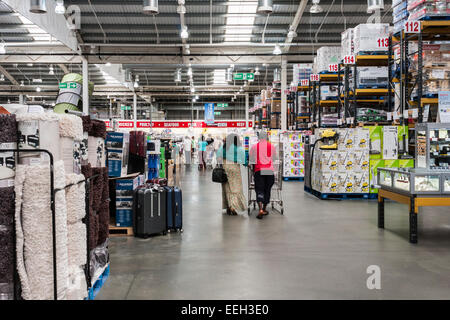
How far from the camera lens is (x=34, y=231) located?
231 centimetres

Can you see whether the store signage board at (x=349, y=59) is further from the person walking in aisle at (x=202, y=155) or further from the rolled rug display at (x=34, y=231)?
the person walking in aisle at (x=202, y=155)

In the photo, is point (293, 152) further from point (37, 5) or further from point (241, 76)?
point (37, 5)

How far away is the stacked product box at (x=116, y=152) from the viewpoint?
19.7 ft

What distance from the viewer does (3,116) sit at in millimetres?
2348

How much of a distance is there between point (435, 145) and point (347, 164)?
346 cm

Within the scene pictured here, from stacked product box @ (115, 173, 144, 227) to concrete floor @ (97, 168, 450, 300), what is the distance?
46 cm

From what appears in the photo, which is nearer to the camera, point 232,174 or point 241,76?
point 232,174

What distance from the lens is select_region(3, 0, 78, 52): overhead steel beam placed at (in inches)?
435

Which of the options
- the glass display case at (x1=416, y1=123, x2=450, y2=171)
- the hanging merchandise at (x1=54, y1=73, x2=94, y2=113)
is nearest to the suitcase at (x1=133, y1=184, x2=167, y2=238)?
the hanging merchandise at (x1=54, y1=73, x2=94, y2=113)

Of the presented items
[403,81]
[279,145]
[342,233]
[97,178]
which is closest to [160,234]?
[342,233]

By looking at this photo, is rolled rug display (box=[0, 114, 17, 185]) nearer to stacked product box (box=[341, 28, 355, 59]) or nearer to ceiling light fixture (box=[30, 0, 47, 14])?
ceiling light fixture (box=[30, 0, 47, 14])

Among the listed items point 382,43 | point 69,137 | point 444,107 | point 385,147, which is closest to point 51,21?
point 382,43

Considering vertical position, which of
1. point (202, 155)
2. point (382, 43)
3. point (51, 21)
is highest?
point (51, 21)
